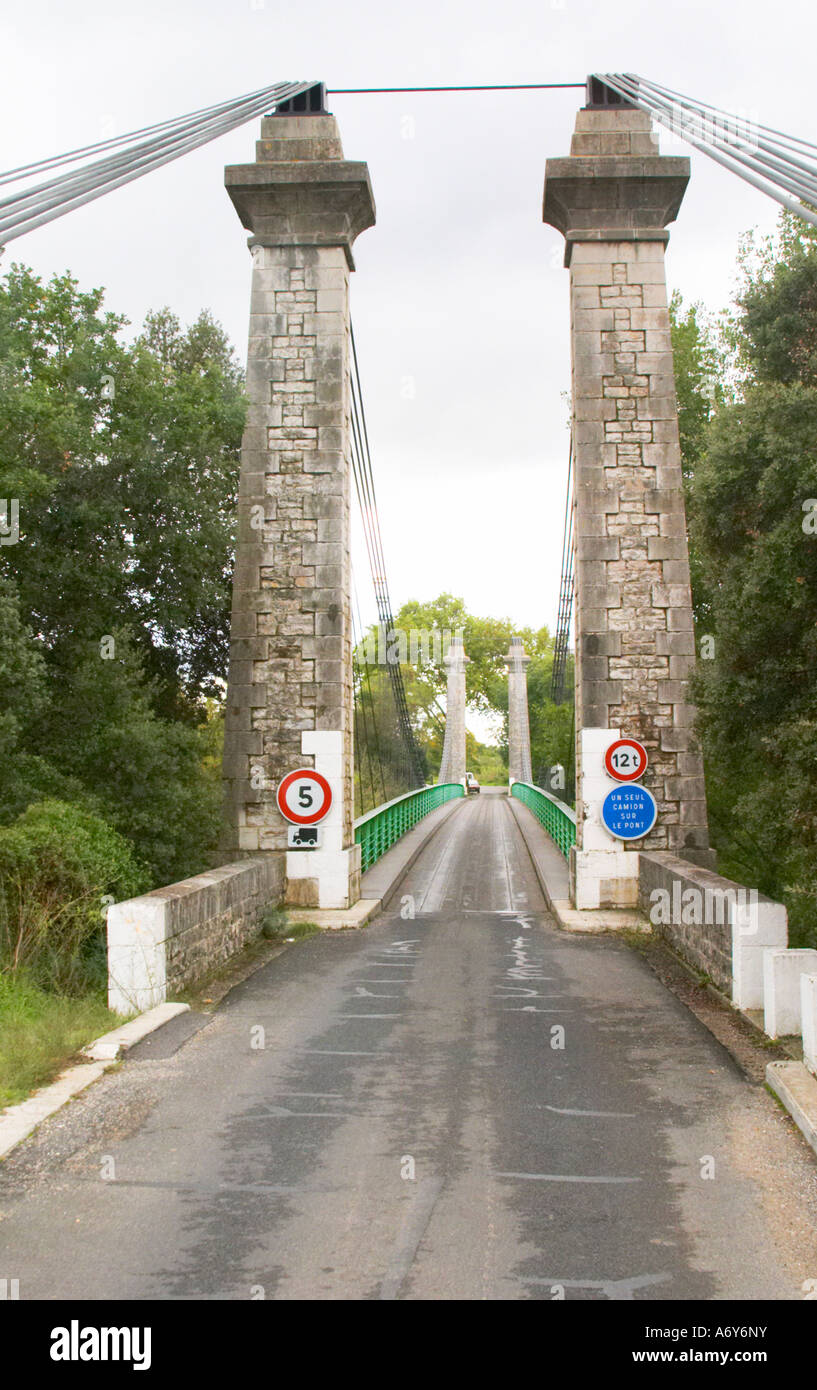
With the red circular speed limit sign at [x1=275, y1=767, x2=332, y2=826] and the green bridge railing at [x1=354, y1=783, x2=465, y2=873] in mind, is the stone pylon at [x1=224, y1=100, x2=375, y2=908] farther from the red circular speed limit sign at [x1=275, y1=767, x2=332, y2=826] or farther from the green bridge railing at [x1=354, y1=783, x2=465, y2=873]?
the green bridge railing at [x1=354, y1=783, x2=465, y2=873]

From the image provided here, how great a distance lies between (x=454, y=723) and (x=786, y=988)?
186 feet

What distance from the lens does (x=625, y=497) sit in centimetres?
1259

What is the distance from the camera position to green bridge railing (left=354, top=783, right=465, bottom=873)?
16.4 metres

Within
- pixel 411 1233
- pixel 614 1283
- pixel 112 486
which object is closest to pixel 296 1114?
pixel 411 1233

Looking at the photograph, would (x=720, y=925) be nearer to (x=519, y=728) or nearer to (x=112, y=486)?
(x=112, y=486)

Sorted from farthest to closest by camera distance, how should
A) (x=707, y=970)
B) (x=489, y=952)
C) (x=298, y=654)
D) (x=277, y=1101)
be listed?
(x=298, y=654) < (x=489, y=952) < (x=707, y=970) < (x=277, y=1101)

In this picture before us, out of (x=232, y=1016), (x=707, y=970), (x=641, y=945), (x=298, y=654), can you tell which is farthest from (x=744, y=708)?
(x=232, y=1016)

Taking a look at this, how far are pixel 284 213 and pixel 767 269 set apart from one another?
727cm

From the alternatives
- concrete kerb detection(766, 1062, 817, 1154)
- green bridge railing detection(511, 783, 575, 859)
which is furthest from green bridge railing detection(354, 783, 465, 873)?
concrete kerb detection(766, 1062, 817, 1154)

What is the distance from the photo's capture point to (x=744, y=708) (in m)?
10.8

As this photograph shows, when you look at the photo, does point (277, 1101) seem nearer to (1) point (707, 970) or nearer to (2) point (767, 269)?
(1) point (707, 970)

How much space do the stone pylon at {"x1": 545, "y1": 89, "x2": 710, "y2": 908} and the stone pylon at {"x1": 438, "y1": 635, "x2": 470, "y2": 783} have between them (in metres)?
45.0

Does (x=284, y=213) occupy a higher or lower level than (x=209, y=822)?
higher

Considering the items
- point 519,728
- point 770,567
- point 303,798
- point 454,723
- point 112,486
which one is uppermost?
point 112,486
